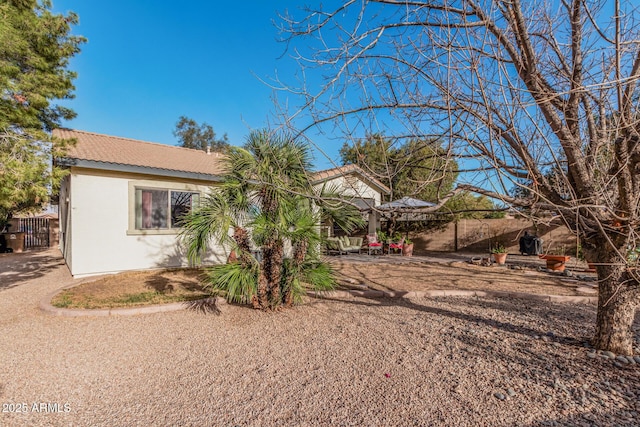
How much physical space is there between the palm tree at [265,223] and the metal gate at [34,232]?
70.5ft

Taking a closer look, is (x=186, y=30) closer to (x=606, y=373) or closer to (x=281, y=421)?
(x=281, y=421)

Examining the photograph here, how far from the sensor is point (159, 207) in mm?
9828

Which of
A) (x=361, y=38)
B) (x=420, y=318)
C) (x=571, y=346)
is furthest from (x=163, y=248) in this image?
(x=571, y=346)

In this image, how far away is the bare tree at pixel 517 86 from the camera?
135 inches

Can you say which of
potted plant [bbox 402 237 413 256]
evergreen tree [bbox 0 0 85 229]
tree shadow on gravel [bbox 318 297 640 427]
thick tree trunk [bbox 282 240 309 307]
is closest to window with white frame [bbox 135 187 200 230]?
evergreen tree [bbox 0 0 85 229]

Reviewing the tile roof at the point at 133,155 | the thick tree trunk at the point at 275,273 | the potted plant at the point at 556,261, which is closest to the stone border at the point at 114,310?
the thick tree trunk at the point at 275,273

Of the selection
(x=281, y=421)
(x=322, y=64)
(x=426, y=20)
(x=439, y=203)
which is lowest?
(x=281, y=421)

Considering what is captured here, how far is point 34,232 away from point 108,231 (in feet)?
56.2

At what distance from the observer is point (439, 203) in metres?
3.53

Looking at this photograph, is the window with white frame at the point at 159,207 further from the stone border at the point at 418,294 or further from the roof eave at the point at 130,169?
the stone border at the point at 418,294

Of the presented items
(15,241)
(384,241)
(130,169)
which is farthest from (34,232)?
(384,241)

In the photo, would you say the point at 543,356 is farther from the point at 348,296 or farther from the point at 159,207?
the point at 159,207

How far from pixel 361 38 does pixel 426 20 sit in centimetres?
91

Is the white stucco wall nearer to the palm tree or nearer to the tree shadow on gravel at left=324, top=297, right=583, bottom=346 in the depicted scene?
the palm tree
